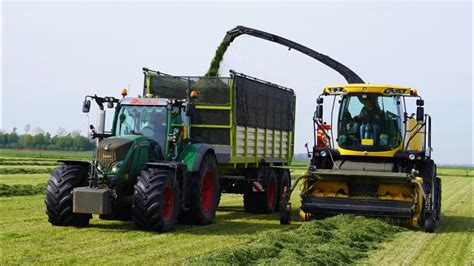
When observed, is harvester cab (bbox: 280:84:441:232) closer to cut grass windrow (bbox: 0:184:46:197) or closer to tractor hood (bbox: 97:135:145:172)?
tractor hood (bbox: 97:135:145:172)

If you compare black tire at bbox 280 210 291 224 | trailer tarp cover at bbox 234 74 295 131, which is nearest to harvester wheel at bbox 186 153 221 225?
black tire at bbox 280 210 291 224

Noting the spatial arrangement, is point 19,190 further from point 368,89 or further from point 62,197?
point 368,89

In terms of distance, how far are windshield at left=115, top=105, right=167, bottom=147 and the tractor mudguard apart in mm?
518

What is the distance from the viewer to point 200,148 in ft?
45.1

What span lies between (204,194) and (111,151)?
2528mm

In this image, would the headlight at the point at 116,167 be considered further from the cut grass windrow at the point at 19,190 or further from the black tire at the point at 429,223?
the cut grass windrow at the point at 19,190

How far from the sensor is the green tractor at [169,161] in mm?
12062

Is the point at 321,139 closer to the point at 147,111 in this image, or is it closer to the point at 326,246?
the point at 147,111

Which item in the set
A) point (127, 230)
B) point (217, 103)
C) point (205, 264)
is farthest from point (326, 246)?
point (217, 103)

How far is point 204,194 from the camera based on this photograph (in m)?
14.3

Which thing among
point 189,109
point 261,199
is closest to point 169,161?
point 189,109

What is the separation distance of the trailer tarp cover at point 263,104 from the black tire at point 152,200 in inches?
151

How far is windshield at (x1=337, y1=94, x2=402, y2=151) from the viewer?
50.0 ft

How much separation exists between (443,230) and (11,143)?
87157 mm
